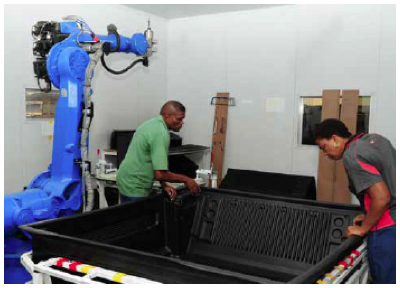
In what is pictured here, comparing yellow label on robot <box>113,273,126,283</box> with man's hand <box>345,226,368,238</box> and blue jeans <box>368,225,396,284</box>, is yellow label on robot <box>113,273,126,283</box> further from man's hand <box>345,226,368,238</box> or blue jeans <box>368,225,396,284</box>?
blue jeans <box>368,225,396,284</box>

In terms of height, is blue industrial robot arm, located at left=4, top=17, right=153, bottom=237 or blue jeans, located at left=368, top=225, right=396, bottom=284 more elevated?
blue industrial robot arm, located at left=4, top=17, right=153, bottom=237

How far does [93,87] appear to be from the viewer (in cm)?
493

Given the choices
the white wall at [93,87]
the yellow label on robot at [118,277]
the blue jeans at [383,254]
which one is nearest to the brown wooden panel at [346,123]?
the white wall at [93,87]

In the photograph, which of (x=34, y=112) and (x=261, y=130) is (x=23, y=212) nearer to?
(x=34, y=112)

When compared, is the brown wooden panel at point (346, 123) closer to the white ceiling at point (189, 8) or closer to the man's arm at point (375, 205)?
the white ceiling at point (189, 8)

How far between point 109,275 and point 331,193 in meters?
3.88

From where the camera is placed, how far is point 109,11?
16.5 feet

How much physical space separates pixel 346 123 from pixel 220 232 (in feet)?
9.43

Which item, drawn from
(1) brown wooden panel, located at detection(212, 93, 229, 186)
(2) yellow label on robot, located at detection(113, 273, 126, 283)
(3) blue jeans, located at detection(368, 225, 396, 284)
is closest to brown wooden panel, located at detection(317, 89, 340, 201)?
(1) brown wooden panel, located at detection(212, 93, 229, 186)

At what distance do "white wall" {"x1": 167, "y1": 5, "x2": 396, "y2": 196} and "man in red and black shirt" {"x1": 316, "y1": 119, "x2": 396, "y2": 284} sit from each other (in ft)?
9.43

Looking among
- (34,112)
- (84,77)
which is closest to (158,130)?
(84,77)

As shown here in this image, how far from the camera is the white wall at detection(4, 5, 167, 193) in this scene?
404 cm

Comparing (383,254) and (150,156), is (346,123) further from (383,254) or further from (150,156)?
(383,254)

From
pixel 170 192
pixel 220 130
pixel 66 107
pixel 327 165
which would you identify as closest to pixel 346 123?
pixel 327 165
